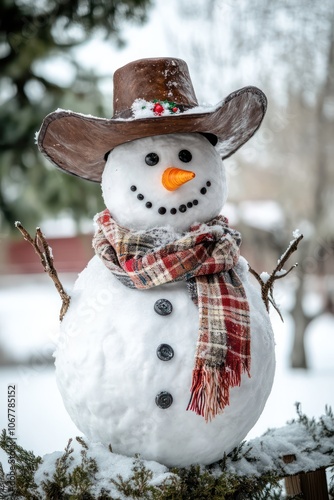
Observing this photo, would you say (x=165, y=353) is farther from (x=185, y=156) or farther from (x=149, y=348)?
(x=185, y=156)

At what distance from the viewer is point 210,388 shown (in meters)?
1.21

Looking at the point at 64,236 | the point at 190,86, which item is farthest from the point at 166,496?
the point at 64,236

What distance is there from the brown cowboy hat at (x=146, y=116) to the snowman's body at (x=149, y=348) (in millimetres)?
47

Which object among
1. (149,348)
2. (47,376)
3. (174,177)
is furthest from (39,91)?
(149,348)

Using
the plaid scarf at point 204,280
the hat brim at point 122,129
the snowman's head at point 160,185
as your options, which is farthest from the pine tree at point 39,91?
the plaid scarf at point 204,280

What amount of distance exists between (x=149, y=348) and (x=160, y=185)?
13.2 inches

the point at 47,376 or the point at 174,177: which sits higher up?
the point at 47,376

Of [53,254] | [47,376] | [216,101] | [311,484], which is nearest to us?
[311,484]

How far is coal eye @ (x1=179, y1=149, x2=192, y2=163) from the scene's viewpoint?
52.4 inches

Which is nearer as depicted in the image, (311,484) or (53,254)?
(311,484)

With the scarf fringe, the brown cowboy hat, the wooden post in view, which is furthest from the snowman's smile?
the wooden post

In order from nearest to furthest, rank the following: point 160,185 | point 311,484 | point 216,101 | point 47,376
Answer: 1. point 160,185
2. point 311,484
3. point 216,101
4. point 47,376

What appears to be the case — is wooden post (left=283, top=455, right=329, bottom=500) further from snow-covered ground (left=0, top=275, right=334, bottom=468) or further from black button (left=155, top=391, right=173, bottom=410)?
snow-covered ground (left=0, top=275, right=334, bottom=468)

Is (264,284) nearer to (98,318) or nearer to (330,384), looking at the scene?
(98,318)
